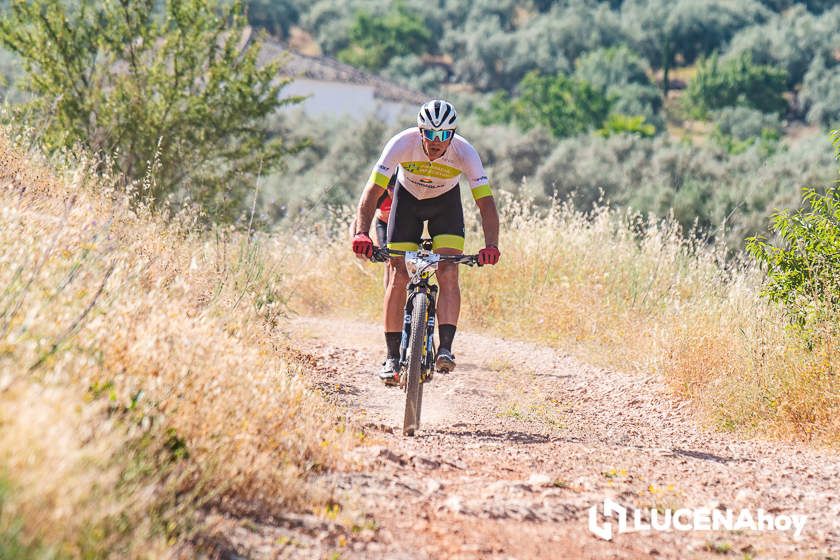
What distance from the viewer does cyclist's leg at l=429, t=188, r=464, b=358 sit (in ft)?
21.5

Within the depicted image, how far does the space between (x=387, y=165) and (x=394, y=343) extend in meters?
1.21

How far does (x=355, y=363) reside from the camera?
888cm

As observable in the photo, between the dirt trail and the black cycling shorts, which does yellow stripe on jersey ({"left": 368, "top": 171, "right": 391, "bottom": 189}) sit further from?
the dirt trail

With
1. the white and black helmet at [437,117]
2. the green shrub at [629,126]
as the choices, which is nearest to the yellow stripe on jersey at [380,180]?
the white and black helmet at [437,117]

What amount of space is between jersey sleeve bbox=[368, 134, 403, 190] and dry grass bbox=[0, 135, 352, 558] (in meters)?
1.75

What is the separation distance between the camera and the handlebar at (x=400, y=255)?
6.36m

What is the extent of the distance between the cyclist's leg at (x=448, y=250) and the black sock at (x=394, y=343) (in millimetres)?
288

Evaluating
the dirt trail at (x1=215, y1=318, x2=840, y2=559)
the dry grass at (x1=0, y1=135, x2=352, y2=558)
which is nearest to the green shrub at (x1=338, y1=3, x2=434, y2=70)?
the dirt trail at (x1=215, y1=318, x2=840, y2=559)

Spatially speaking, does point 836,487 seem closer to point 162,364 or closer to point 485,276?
point 162,364

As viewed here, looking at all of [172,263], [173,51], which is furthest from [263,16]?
[172,263]

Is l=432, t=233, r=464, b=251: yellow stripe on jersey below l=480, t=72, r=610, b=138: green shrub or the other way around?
below

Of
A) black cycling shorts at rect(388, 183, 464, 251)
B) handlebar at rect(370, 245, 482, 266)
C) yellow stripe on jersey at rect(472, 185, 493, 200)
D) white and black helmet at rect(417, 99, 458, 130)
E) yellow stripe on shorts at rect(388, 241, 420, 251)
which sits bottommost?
handlebar at rect(370, 245, 482, 266)

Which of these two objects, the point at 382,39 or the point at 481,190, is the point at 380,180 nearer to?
the point at 481,190

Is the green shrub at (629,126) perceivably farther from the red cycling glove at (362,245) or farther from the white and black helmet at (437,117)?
the red cycling glove at (362,245)
